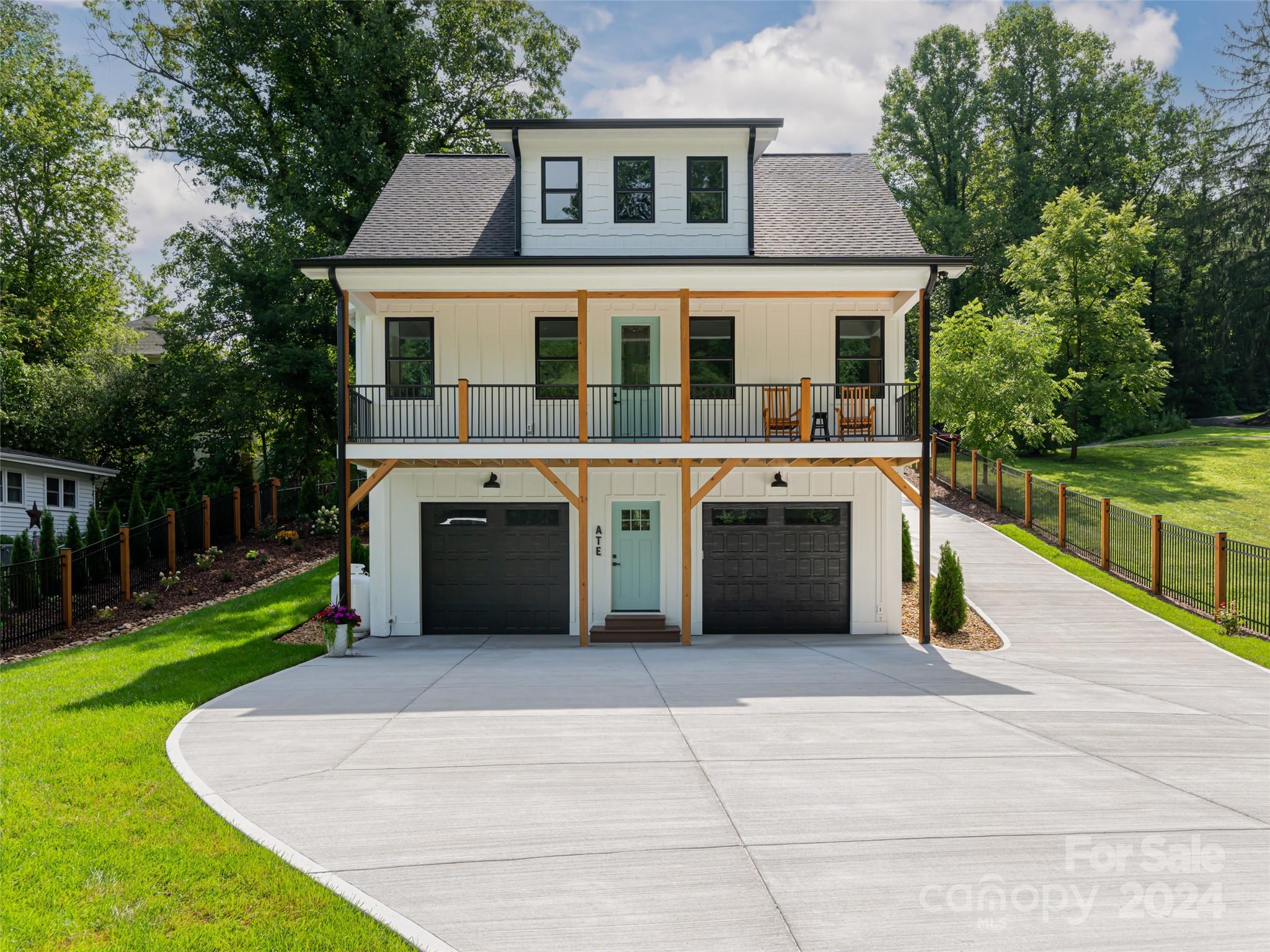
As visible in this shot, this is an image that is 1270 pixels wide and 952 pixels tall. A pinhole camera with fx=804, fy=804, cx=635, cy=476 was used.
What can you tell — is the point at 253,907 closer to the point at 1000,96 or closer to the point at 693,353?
the point at 693,353

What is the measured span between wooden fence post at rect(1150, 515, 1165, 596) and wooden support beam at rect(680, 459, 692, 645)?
9.31 meters

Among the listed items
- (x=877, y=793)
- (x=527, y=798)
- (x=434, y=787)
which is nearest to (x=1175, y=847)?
(x=877, y=793)

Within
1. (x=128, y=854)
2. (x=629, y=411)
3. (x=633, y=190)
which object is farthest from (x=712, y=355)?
(x=128, y=854)

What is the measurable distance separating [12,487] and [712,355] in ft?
69.0

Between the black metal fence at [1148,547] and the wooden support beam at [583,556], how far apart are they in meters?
11.0

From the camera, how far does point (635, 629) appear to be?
14.5 meters

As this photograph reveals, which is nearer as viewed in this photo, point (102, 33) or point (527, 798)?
point (527, 798)

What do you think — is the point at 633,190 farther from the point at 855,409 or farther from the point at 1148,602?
the point at 1148,602

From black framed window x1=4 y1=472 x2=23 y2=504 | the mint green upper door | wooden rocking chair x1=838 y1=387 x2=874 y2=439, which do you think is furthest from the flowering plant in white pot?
black framed window x1=4 y1=472 x2=23 y2=504

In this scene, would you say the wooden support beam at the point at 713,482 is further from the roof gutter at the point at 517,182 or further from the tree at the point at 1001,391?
the tree at the point at 1001,391

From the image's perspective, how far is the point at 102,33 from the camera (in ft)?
89.0

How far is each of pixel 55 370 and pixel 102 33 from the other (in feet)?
37.6

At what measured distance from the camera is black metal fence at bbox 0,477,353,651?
15.6 meters

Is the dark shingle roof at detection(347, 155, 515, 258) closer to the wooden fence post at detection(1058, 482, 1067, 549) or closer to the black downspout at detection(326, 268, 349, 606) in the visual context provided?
the black downspout at detection(326, 268, 349, 606)
